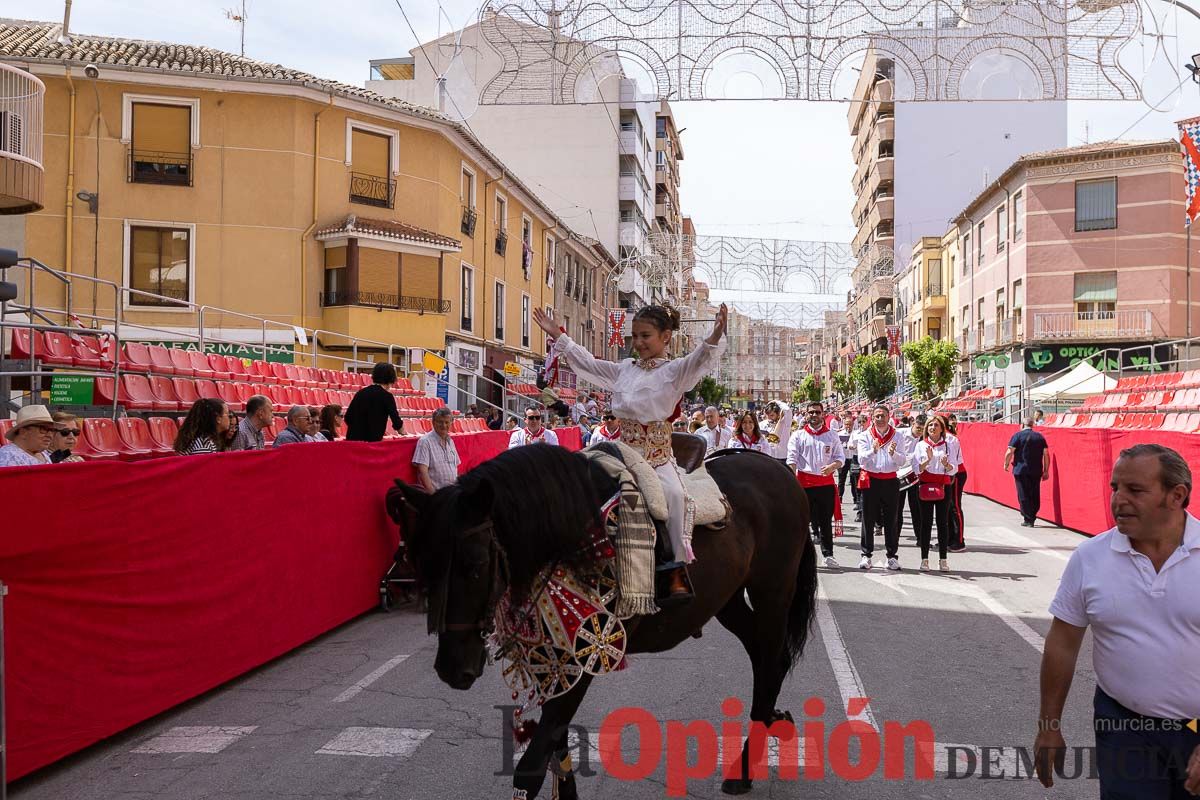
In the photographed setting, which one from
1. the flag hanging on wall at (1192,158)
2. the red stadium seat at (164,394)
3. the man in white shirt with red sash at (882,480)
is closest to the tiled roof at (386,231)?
the red stadium seat at (164,394)

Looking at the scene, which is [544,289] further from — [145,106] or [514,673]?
[514,673]

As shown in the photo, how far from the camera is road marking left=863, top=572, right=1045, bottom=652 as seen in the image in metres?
8.62

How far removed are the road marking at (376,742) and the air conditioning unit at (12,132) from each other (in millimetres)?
11688

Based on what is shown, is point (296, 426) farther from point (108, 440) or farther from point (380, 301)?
point (380, 301)

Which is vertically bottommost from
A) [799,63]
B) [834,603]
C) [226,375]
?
[834,603]

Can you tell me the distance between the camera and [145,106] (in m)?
26.7

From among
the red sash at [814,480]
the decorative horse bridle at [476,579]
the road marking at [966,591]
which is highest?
the decorative horse bridle at [476,579]

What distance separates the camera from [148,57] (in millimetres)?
27359

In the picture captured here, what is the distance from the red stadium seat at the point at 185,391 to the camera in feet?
41.7

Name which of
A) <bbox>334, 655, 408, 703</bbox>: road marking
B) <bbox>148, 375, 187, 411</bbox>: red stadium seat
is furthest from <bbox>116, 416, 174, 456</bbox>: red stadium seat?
<bbox>334, 655, 408, 703</bbox>: road marking

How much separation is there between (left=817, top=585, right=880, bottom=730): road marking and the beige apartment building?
5084 cm

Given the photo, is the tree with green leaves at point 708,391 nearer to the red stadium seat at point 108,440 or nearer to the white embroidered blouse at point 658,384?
the red stadium seat at point 108,440

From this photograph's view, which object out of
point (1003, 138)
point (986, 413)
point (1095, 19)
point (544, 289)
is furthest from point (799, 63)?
point (1003, 138)

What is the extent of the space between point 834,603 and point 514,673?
6546 millimetres
